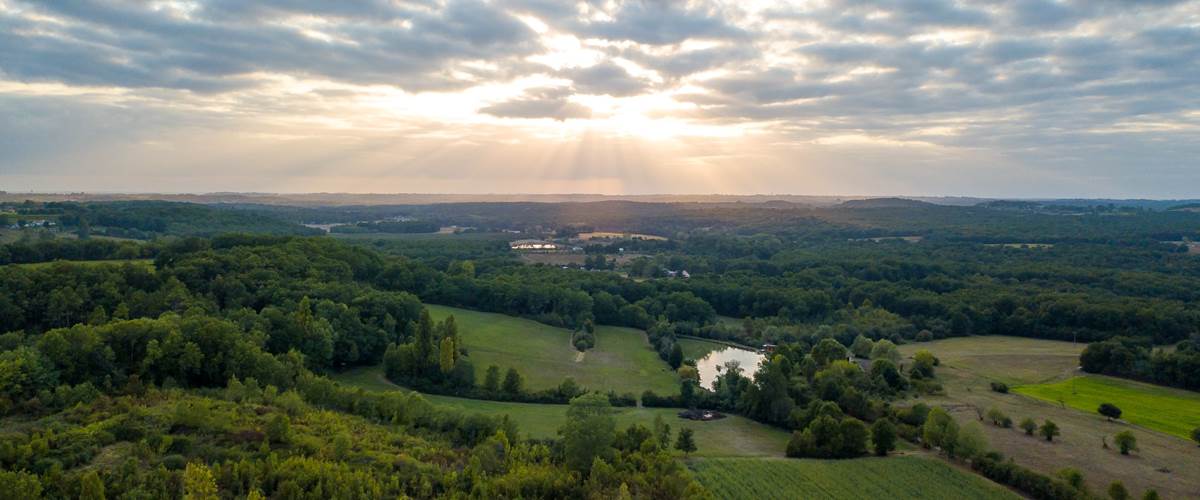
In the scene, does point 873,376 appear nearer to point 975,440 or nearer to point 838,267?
point 975,440

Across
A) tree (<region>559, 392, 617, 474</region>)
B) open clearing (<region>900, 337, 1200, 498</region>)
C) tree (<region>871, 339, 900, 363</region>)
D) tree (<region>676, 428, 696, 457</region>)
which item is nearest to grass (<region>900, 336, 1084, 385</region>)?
open clearing (<region>900, 337, 1200, 498</region>)

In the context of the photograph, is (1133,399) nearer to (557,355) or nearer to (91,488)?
(557,355)

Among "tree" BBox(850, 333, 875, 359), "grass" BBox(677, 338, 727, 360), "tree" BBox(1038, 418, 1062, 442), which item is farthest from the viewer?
"grass" BBox(677, 338, 727, 360)

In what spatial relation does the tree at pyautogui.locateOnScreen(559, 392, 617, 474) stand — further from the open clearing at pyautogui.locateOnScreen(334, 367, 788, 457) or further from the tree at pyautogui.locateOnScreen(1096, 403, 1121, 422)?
the tree at pyautogui.locateOnScreen(1096, 403, 1121, 422)

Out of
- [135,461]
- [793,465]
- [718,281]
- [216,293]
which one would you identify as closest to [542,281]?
[718,281]

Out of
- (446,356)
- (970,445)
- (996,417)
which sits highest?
(446,356)

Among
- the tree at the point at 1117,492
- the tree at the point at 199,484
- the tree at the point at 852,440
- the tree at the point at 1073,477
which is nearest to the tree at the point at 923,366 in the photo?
the tree at the point at 852,440

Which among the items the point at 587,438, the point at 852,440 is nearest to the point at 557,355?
the point at 852,440
